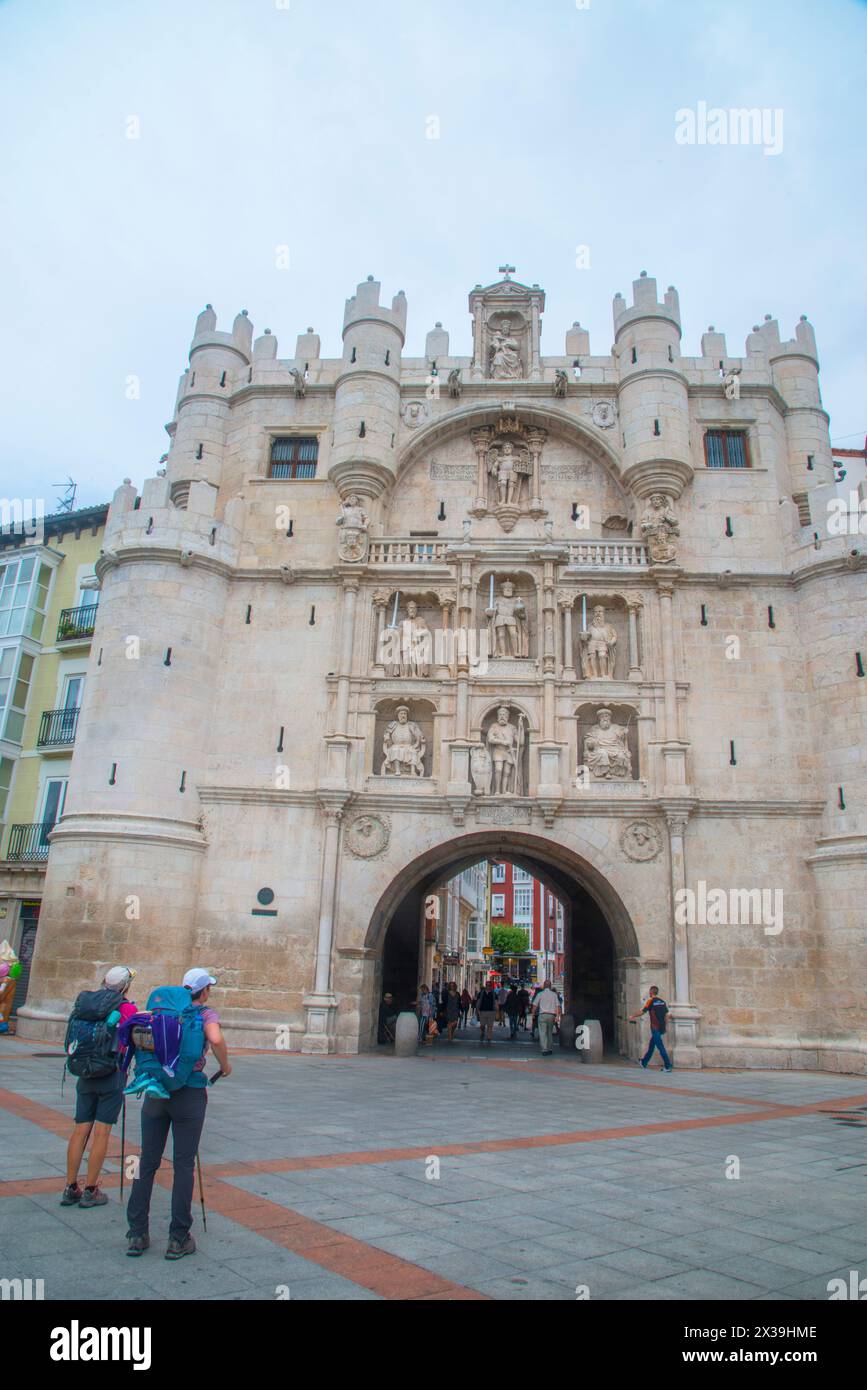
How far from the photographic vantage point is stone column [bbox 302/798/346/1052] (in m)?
20.5

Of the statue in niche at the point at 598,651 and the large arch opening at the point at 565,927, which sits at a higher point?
the statue in niche at the point at 598,651

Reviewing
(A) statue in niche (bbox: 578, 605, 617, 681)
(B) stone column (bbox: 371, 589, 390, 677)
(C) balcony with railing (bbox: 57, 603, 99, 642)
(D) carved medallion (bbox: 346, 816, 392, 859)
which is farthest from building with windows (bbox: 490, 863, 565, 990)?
(D) carved medallion (bbox: 346, 816, 392, 859)

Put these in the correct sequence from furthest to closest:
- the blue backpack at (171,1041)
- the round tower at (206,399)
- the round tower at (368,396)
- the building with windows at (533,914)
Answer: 1. the building with windows at (533,914)
2. the round tower at (206,399)
3. the round tower at (368,396)
4. the blue backpack at (171,1041)

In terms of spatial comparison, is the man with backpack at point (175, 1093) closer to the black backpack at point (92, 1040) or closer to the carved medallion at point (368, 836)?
the black backpack at point (92, 1040)

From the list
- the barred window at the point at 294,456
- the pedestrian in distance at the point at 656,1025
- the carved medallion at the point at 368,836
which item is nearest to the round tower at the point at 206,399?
the barred window at the point at 294,456

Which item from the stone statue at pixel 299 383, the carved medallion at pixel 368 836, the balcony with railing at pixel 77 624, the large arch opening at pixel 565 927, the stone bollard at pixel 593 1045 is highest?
the stone statue at pixel 299 383

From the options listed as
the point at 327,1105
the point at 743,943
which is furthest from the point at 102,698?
the point at 743,943

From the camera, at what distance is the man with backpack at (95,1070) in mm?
7055

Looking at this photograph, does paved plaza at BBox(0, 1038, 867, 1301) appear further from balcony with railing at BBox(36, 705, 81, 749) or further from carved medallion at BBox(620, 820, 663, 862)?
balcony with railing at BBox(36, 705, 81, 749)

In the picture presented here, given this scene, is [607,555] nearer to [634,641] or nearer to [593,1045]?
[634,641]

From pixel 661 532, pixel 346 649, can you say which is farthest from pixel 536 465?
pixel 346 649

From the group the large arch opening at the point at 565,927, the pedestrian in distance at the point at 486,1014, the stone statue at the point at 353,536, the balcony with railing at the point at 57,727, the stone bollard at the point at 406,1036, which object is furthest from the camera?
the balcony with railing at the point at 57,727

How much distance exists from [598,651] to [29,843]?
1828 cm

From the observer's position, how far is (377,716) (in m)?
23.5
